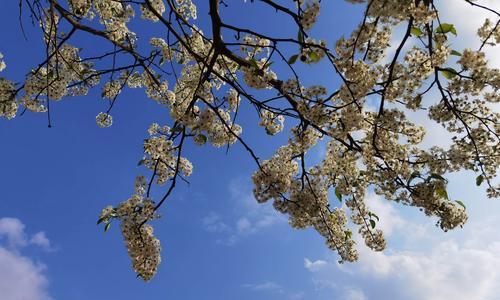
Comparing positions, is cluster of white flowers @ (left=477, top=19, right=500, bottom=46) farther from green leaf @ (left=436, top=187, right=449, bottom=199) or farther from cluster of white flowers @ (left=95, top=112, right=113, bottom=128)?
cluster of white flowers @ (left=95, top=112, right=113, bottom=128)

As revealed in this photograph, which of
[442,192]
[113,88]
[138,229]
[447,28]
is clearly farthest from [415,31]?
[113,88]

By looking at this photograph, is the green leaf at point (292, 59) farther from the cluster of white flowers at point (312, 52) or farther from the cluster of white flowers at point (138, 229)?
the cluster of white flowers at point (138, 229)

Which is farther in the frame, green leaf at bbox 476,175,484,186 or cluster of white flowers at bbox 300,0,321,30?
green leaf at bbox 476,175,484,186

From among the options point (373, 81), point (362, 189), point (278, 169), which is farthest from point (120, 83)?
point (373, 81)

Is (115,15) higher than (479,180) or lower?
higher

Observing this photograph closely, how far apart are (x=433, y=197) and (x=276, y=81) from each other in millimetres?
2683

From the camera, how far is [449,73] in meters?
5.70

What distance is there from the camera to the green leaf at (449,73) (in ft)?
18.6

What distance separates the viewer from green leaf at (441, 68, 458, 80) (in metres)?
5.66

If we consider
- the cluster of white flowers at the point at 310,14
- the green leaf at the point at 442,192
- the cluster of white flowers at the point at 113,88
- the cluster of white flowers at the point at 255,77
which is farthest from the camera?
the cluster of white flowers at the point at 113,88

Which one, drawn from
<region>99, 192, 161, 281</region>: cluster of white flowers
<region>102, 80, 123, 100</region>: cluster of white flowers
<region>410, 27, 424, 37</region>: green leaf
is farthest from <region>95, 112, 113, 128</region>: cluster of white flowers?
<region>410, 27, 424, 37</region>: green leaf

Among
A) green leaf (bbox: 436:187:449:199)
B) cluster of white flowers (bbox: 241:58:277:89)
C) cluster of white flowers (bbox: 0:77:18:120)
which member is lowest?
green leaf (bbox: 436:187:449:199)

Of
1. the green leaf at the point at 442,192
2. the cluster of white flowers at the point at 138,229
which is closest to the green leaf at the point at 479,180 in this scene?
the green leaf at the point at 442,192

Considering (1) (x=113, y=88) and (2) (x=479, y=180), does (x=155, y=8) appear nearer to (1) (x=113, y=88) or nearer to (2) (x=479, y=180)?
(1) (x=113, y=88)
